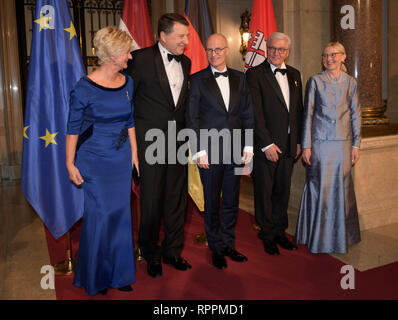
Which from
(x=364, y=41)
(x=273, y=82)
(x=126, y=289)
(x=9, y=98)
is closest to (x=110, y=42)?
(x=273, y=82)

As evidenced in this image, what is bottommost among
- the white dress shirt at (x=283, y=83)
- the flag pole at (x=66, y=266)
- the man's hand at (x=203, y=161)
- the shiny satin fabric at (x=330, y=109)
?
the flag pole at (x=66, y=266)

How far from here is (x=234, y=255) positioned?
132 inches

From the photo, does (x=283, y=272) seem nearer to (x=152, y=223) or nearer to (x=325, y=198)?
(x=325, y=198)

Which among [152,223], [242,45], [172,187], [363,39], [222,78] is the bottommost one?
[152,223]

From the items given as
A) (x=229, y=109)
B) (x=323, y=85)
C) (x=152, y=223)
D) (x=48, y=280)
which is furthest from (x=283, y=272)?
(x=48, y=280)

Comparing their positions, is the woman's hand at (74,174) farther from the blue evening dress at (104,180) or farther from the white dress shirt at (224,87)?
the white dress shirt at (224,87)

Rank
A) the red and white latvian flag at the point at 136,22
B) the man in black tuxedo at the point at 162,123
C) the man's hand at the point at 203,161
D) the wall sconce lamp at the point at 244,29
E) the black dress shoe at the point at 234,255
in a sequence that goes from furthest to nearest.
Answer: the wall sconce lamp at the point at 244,29
the red and white latvian flag at the point at 136,22
the black dress shoe at the point at 234,255
the man's hand at the point at 203,161
the man in black tuxedo at the point at 162,123

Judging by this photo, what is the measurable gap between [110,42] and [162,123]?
0.74m

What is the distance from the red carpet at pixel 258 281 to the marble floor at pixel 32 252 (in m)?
0.13

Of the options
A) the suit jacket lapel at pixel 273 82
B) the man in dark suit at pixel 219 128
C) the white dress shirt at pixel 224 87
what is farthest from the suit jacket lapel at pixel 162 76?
the suit jacket lapel at pixel 273 82

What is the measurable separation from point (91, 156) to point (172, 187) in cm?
77

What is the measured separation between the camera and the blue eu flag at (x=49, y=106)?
313 cm

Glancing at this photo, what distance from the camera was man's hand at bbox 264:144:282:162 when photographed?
334 cm

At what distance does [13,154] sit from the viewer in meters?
7.25
